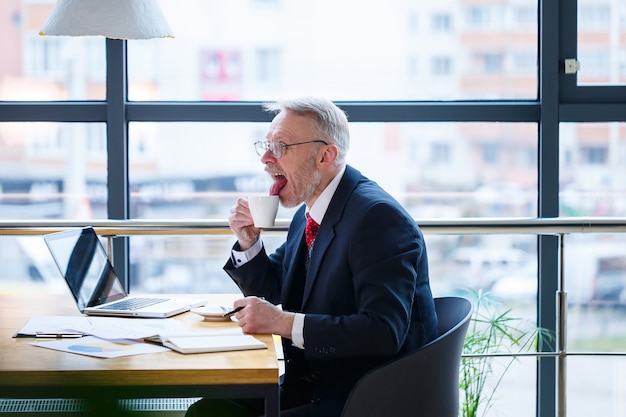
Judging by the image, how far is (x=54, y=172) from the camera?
11.6 feet

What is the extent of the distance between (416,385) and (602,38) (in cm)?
238

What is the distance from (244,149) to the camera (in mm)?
3533

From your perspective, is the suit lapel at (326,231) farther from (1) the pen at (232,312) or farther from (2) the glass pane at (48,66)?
(2) the glass pane at (48,66)

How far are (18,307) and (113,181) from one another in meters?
1.43

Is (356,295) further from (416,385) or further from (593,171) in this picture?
(593,171)

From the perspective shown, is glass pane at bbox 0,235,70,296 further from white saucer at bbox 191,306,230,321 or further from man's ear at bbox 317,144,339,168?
man's ear at bbox 317,144,339,168

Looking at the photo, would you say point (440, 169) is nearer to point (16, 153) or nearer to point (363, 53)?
point (363, 53)

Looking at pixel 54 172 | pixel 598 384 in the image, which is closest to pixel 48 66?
pixel 54 172

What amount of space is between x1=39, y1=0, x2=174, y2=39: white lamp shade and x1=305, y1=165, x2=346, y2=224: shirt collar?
59 centimetres

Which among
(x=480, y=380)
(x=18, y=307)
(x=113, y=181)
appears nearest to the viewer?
(x=18, y=307)

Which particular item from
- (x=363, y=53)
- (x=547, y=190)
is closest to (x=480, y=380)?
(x=547, y=190)

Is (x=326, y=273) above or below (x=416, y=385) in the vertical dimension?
above

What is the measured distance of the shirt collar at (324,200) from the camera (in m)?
Result: 2.07

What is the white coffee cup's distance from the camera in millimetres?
2043
